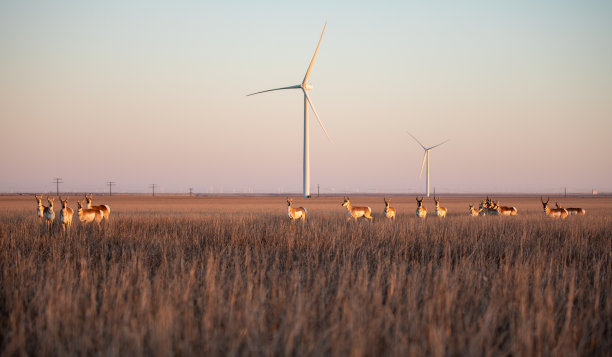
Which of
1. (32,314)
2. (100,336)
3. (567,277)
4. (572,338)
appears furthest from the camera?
(567,277)

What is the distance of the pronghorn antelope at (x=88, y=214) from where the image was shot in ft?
69.5

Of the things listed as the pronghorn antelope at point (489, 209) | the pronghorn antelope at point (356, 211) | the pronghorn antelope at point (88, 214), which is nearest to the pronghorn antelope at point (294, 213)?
the pronghorn antelope at point (356, 211)

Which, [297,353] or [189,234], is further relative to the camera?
[189,234]

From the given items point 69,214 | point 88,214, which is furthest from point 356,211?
point 69,214

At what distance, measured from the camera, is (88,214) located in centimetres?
2200

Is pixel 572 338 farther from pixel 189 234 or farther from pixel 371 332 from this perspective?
pixel 189 234

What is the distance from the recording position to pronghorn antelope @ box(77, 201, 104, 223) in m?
21.2

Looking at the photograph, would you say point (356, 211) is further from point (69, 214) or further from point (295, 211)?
point (69, 214)

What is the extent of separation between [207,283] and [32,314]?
2614 millimetres

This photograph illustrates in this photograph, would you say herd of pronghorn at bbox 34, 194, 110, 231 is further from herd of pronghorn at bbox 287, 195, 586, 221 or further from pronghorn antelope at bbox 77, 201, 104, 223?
herd of pronghorn at bbox 287, 195, 586, 221

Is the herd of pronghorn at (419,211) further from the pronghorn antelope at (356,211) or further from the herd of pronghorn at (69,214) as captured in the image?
the herd of pronghorn at (69,214)

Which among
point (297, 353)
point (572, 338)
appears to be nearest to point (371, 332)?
point (297, 353)

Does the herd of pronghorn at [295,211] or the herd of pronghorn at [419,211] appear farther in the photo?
the herd of pronghorn at [419,211]

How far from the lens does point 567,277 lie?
29.6 feet
